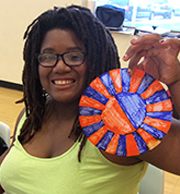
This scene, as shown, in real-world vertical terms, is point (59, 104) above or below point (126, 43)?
above

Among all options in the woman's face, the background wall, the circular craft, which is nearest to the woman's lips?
the woman's face

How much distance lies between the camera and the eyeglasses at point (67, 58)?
2.29ft

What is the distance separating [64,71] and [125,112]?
9.8 inches

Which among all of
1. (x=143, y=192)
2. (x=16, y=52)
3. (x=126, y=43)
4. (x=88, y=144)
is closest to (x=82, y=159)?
(x=88, y=144)

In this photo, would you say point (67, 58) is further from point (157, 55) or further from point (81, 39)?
point (157, 55)

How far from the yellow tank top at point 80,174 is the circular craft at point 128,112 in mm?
152

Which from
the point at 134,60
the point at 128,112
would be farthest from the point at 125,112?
the point at 134,60

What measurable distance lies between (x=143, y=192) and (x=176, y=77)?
2.10 ft

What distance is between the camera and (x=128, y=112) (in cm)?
53

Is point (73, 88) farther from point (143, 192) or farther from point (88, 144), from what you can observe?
point (143, 192)

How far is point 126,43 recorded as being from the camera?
2633 millimetres

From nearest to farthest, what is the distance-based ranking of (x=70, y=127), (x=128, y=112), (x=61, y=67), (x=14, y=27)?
(x=128, y=112) → (x=61, y=67) → (x=70, y=127) → (x=14, y=27)

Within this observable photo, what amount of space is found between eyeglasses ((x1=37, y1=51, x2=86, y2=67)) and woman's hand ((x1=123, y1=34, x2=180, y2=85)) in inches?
6.9

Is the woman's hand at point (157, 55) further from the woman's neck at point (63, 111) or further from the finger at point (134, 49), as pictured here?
the woman's neck at point (63, 111)
